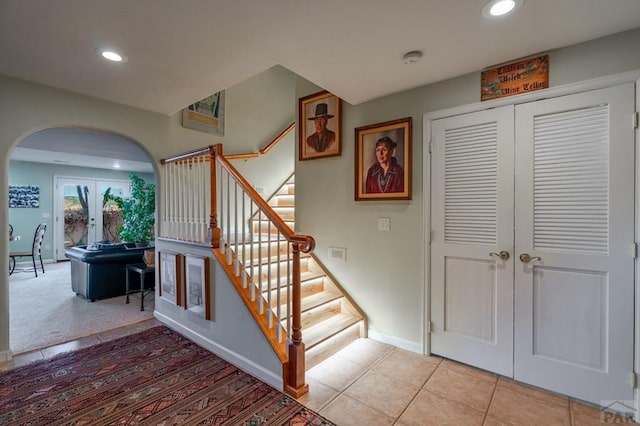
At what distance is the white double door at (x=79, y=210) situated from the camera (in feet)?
23.8

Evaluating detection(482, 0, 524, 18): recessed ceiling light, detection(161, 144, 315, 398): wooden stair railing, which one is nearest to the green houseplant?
detection(161, 144, 315, 398): wooden stair railing

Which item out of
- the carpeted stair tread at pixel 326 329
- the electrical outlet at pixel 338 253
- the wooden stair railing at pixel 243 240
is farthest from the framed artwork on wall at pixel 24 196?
the carpeted stair tread at pixel 326 329

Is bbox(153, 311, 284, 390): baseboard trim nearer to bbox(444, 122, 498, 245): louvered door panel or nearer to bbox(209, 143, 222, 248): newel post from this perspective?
bbox(209, 143, 222, 248): newel post

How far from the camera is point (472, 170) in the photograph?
7.68ft

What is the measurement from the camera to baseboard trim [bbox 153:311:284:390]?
210cm

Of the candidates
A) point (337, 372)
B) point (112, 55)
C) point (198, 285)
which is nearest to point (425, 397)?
point (337, 372)

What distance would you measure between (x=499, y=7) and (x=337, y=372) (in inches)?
102

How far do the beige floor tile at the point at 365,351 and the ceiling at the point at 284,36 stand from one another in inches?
92.9

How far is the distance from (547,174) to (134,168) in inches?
344

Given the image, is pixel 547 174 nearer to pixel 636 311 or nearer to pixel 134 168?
pixel 636 311

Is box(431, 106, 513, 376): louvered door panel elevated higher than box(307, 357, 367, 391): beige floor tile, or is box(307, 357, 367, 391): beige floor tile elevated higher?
box(431, 106, 513, 376): louvered door panel

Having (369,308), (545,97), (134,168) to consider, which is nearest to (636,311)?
(545,97)

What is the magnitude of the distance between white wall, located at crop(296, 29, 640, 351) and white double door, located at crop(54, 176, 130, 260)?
7.26 metres

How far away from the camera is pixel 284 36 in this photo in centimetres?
188
